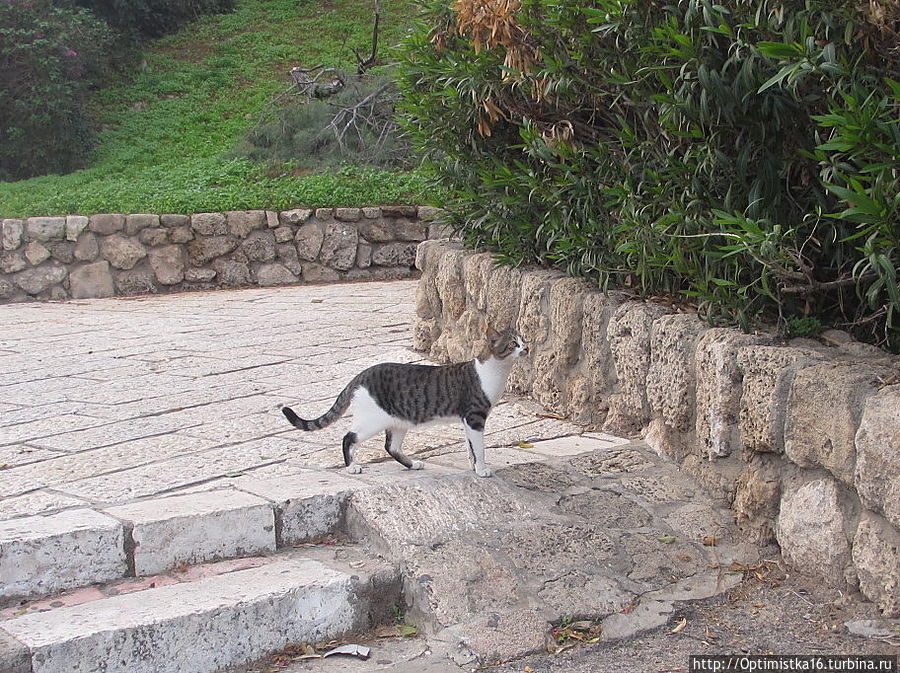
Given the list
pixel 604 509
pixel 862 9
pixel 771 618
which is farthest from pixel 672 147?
pixel 771 618

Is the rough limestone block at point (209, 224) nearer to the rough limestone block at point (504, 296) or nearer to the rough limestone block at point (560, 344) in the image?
the rough limestone block at point (504, 296)

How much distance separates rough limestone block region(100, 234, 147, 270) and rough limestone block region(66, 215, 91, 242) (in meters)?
0.28

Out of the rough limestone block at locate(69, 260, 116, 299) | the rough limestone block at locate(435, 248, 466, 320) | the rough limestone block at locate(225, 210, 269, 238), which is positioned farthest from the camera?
the rough limestone block at locate(225, 210, 269, 238)

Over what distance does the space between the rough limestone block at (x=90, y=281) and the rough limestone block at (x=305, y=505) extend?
27.5 ft

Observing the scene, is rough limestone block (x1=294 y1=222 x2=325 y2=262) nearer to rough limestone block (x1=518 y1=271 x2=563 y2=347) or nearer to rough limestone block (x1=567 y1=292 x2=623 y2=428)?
rough limestone block (x1=518 y1=271 x2=563 y2=347)

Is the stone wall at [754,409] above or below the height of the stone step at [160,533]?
above

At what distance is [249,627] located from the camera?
10.8 feet

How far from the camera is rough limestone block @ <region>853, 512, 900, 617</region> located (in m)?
3.12

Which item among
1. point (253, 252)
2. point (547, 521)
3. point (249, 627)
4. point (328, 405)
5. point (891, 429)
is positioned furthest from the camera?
point (253, 252)

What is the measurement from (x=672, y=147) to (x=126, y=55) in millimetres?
16691

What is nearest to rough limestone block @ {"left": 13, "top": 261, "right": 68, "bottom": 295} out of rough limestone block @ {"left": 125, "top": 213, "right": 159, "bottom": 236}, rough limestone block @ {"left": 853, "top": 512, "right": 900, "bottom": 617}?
rough limestone block @ {"left": 125, "top": 213, "right": 159, "bottom": 236}

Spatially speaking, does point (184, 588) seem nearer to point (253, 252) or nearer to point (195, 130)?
point (253, 252)

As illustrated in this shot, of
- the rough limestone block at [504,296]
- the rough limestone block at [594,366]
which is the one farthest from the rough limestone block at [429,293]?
the rough limestone block at [594,366]

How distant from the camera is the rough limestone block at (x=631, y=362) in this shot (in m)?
4.54
